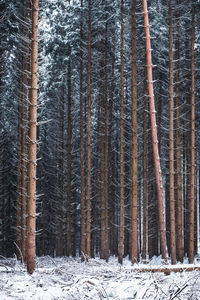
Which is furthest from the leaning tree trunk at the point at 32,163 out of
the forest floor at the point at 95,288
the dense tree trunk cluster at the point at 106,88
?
the forest floor at the point at 95,288

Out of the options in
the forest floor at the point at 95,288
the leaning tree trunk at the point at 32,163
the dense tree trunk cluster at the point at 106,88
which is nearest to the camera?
the forest floor at the point at 95,288

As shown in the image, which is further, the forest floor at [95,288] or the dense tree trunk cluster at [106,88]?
the dense tree trunk cluster at [106,88]

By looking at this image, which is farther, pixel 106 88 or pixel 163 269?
pixel 106 88

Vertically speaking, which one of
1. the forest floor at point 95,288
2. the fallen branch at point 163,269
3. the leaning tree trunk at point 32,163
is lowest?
the fallen branch at point 163,269

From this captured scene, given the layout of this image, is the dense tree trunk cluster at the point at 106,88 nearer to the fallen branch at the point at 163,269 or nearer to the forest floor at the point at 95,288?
the fallen branch at the point at 163,269

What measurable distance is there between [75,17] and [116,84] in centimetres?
519

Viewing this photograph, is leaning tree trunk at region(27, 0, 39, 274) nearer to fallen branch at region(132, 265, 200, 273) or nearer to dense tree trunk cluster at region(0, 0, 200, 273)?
dense tree trunk cluster at region(0, 0, 200, 273)

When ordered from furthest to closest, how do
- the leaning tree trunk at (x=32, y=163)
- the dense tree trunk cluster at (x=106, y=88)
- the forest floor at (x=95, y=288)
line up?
the dense tree trunk cluster at (x=106, y=88) → the leaning tree trunk at (x=32, y=163) → the forest floor at (x=95, y=288)

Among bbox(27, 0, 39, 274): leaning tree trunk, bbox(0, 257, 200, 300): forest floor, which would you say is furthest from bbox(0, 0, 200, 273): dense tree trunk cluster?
bbox(0, 257, 200, 300): forest floor

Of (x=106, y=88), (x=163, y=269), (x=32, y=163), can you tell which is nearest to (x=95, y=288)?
(x=163, y=269)

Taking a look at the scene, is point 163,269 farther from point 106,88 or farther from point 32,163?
point 106,88

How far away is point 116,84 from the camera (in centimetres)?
2394

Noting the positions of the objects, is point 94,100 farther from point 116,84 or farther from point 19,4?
point 19,4

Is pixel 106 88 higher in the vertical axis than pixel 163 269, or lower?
higher
